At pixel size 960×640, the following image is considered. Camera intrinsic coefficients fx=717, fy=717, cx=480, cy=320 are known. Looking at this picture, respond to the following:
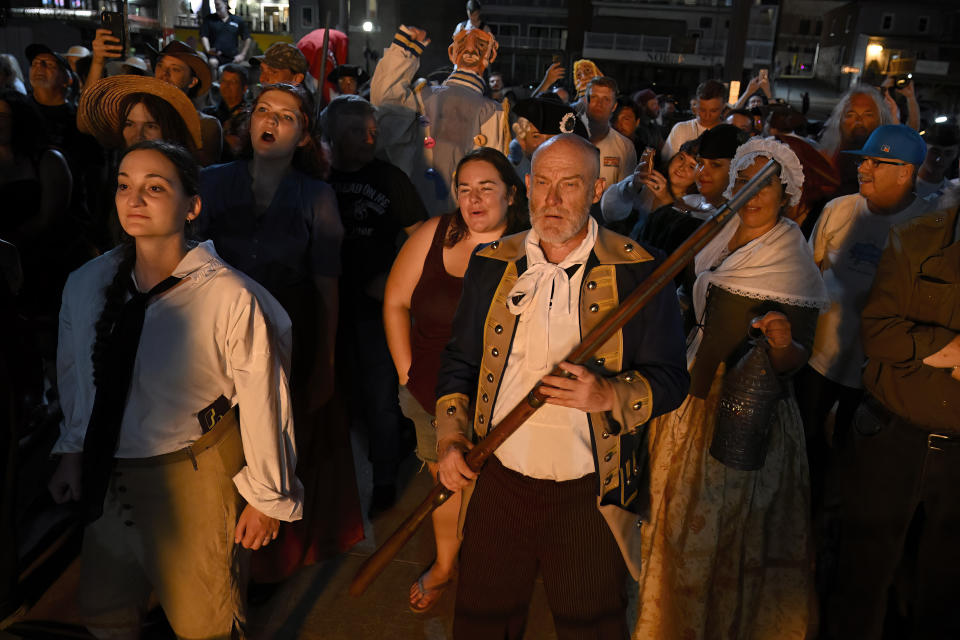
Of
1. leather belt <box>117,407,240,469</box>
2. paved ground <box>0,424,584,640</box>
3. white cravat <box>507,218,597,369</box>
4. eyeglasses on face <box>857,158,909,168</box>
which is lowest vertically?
paved ground <box>0,424,584,640</box>

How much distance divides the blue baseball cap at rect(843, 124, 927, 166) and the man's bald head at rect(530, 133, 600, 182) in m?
2.06

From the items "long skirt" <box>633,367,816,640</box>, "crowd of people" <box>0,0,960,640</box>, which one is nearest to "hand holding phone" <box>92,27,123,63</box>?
"crowd of people" <box>0,0,960,640</box>

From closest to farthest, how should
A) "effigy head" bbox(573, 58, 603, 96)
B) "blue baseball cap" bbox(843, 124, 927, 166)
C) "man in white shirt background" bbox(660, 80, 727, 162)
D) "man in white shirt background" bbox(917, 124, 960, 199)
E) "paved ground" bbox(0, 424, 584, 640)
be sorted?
"paved ground" bbox(0, 424, 584, 640), "blue baseball cap" bbox(843, 124, 927, 166), "man in white shirt background" bbox(917, 124, 960, 199), "man in white shirt background" bbox(660, 80, 727, 162), "effigy head" bbox(573, 58, 603, 96)

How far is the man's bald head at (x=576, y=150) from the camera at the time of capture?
7.28 feet

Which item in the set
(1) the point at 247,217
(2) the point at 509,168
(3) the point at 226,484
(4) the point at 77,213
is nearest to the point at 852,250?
(2) the point at 509,168

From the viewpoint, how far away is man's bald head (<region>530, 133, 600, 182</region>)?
2219 millimetres

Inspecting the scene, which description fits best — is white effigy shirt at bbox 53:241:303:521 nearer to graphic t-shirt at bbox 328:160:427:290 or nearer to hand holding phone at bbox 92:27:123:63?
graphic t-shirt at bbox 328:160:427:290

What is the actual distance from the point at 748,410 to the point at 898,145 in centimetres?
201

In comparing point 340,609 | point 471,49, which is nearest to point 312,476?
point 340,609

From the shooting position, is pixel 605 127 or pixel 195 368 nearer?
pixel 195 368

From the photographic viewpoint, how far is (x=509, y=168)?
304 cm

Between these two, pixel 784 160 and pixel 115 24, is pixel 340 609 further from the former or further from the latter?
pixel 115 24

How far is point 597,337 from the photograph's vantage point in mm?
2033

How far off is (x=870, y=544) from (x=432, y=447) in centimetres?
187
